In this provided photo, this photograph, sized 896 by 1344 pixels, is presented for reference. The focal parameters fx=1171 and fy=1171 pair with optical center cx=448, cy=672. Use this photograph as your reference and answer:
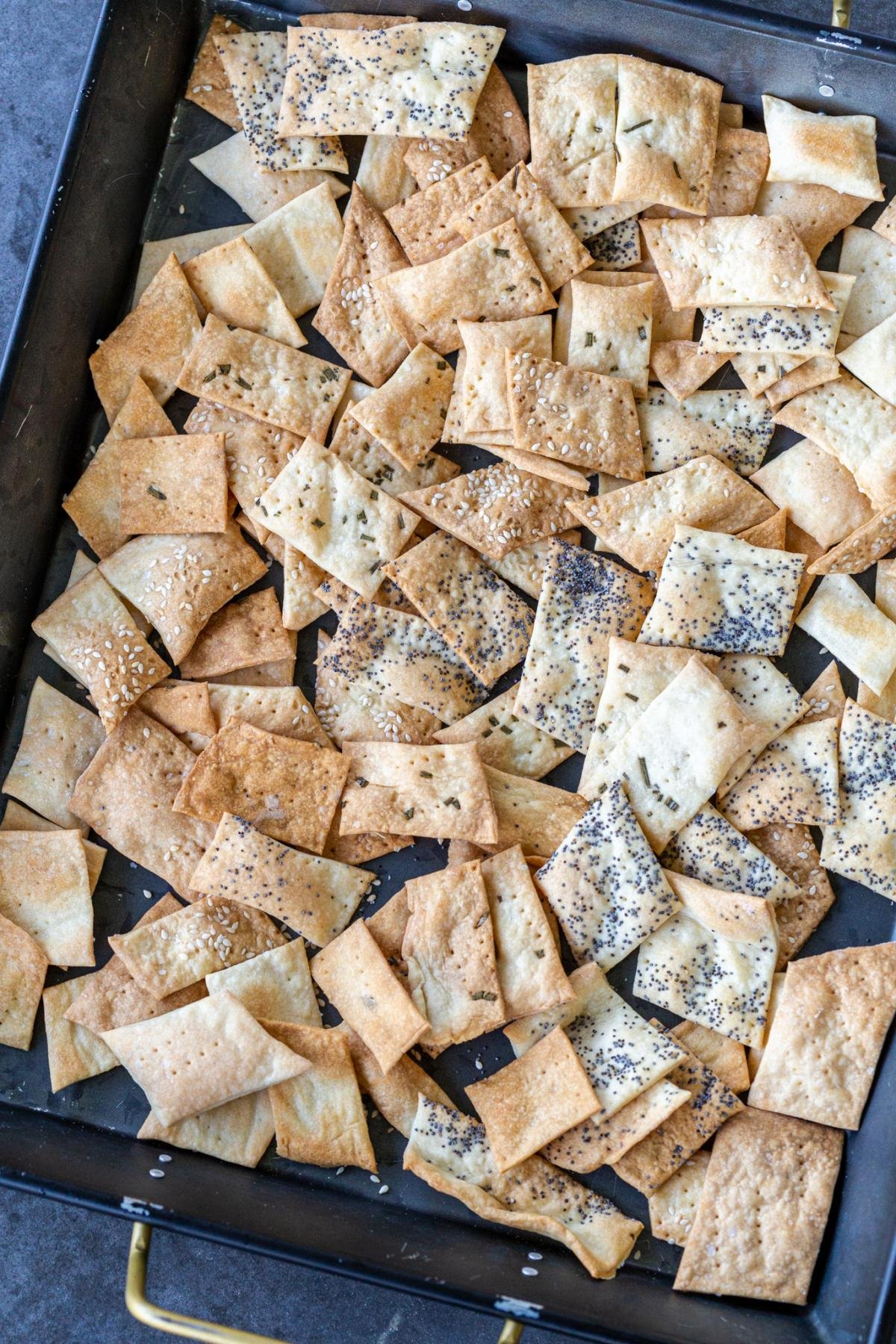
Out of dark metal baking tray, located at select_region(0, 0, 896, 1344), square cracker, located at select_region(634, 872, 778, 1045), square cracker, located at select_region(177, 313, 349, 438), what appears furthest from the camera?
square cracker, located at select_region(177, 313, 349, 438)

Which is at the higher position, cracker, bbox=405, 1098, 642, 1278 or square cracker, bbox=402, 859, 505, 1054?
square cracker, bbox=402, 859, 505, 1054

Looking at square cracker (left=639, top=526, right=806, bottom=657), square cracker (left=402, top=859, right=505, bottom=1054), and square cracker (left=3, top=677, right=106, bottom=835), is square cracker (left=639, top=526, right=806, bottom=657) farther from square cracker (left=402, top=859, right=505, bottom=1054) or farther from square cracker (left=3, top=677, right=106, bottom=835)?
square cracker (left=3, top=677, right=106, bottom=835)

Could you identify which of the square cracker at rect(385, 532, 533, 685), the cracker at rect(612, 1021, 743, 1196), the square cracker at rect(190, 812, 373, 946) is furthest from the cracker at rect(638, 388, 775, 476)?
the cracker at rect(612, 1021, 743, 1196)

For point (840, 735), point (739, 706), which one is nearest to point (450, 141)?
point (739, 706)

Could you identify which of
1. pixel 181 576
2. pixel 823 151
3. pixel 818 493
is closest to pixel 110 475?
pixel 181 576

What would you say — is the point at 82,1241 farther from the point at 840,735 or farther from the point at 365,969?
the point at 840,735

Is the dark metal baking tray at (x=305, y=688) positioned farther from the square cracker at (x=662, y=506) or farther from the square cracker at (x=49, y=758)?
the square cracker at (x=662, y=506)

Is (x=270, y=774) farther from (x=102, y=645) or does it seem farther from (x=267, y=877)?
(x=102, y=645)
